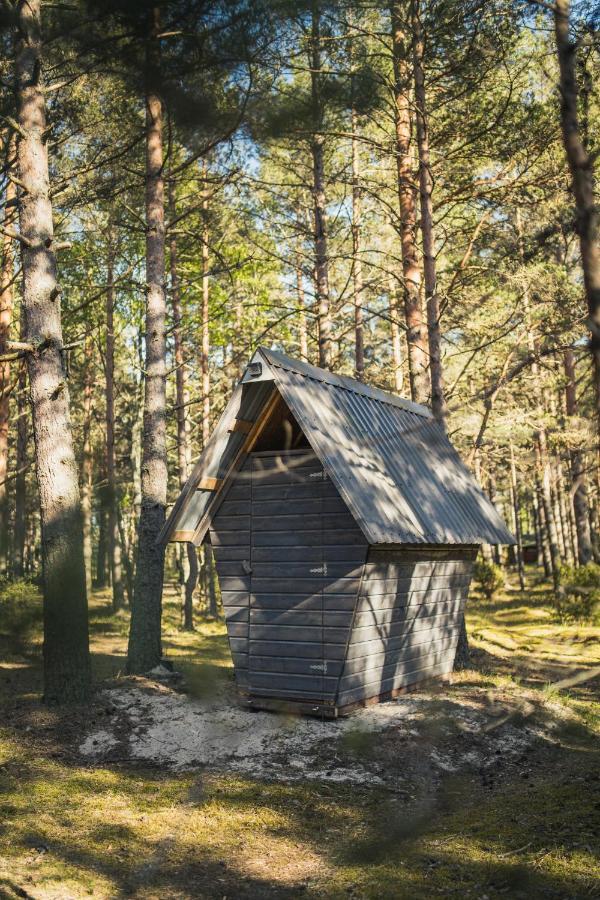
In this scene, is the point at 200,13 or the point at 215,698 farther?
the point at 200,13

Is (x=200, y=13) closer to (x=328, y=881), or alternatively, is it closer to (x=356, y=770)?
Answer: (x=356, y=770)

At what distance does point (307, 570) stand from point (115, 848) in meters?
4.58

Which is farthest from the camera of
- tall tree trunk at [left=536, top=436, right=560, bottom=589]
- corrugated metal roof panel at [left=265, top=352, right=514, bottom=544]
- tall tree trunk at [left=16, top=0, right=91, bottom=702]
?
tall tree trunk at [left=536, top=436, right=560, bottom=589]

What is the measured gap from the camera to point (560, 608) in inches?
888

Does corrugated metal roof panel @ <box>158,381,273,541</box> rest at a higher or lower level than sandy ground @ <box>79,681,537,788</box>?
higher

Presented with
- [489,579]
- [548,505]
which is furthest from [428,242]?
[489,579]

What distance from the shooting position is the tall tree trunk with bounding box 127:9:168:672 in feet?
40.7

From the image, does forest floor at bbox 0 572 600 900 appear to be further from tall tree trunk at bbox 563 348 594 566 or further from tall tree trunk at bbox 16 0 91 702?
tall tree trunk at bbox 563 348 594 566

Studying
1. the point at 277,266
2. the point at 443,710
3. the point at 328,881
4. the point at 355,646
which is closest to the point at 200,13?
the point at 355,646

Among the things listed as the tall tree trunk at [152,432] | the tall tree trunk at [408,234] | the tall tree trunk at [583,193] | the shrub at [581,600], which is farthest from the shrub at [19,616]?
the tall tree trunk at [583,193]

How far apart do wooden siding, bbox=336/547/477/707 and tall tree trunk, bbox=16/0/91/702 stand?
354 centimetres

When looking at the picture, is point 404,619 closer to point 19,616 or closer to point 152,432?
point 152,432

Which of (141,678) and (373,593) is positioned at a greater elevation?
(373,593)

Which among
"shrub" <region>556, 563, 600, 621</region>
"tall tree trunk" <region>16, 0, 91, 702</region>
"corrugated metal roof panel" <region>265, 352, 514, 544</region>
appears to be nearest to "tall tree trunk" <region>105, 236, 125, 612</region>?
"tall tree trunk" <region>16, 0, 91, 702</region>
